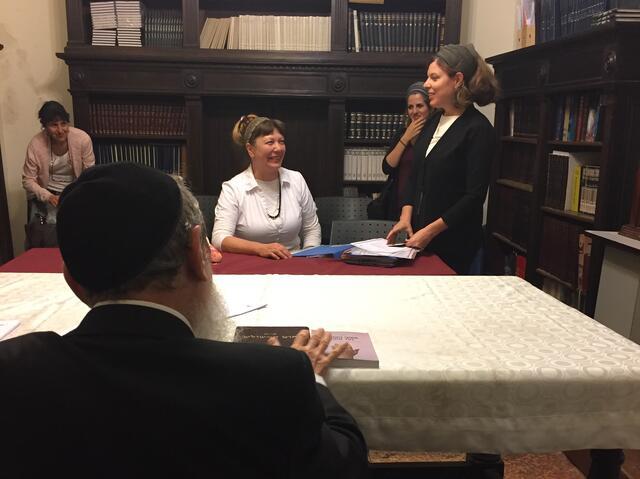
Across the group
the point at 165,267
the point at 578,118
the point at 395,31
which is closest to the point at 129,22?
the point at 395,31

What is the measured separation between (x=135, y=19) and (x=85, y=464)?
379 cm

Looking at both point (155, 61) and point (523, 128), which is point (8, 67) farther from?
point (523, 128)

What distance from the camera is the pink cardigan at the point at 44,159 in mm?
3900

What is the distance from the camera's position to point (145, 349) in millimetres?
715

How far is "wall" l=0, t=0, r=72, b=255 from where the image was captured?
4.25 m

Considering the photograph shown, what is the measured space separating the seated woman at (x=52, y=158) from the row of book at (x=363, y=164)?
180 centimetres

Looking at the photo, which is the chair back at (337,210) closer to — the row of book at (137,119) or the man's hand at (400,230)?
the man's hand at (400,230)

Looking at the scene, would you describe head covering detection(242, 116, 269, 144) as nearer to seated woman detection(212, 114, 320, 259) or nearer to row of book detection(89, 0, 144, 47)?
seated woman detection(212, 114, 320, 259)

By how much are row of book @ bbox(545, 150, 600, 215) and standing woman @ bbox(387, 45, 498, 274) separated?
0.73 meters

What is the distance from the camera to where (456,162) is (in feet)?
8.11

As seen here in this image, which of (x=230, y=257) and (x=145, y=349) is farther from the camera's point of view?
(x=230, y=257)

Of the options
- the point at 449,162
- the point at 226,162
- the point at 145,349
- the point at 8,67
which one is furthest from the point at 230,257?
the point at 8,67

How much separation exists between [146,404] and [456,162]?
2.03 m

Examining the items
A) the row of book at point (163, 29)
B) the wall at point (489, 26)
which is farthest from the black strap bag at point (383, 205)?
the row of book at point (163, 29)
